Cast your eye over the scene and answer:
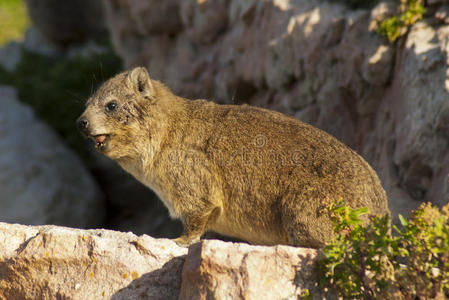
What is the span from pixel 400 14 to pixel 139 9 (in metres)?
6.30

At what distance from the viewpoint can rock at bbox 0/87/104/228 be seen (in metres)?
12.4

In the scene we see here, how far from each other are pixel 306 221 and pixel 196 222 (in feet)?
4.63

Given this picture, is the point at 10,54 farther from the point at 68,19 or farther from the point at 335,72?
the point at 335,72

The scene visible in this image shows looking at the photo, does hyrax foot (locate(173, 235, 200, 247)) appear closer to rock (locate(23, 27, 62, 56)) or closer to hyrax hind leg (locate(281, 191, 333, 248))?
hyrax hind leg (locate(281, 191, 333, 248))

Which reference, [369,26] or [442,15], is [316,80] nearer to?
[369,26]

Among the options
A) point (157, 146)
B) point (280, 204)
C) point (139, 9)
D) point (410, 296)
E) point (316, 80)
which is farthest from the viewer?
point (139, 9)

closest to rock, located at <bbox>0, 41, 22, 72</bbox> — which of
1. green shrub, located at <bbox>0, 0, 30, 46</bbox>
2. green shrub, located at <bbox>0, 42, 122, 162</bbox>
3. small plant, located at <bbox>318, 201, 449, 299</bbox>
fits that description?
green shrub, located at <bbox>0, 42, 122, 162</bbox>

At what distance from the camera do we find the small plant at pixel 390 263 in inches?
178

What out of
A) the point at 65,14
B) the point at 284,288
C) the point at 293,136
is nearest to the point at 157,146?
the point at 293,136

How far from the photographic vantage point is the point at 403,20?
25.2ft

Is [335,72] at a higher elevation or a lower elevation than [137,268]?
higher

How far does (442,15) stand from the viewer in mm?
7375

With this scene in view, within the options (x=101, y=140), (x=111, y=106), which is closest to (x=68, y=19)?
(x=111, y=106)

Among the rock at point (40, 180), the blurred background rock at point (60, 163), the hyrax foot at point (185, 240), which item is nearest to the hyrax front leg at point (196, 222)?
the hyrax foot at point (185, 240)
